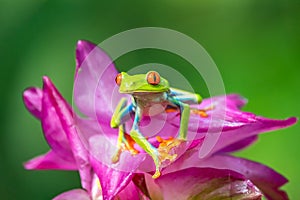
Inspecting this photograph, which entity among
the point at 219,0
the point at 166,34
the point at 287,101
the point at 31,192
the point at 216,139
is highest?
the point at 219,0

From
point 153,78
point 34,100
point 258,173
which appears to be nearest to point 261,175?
point 258,173

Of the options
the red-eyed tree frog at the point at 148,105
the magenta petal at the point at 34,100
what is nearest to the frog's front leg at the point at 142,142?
the red-eyed tree frog at the point at 148,105

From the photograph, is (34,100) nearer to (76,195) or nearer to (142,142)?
(76,195)

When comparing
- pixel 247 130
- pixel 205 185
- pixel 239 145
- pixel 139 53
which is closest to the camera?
pixel 205 185

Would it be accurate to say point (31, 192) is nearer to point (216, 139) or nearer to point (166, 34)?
Answer: point (166, 34)

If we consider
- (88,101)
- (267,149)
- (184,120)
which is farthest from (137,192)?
(267,149)

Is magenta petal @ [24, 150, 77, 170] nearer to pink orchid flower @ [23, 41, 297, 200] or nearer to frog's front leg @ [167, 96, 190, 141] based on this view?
pink orchid flower @ [23, 41, 297, 200]
